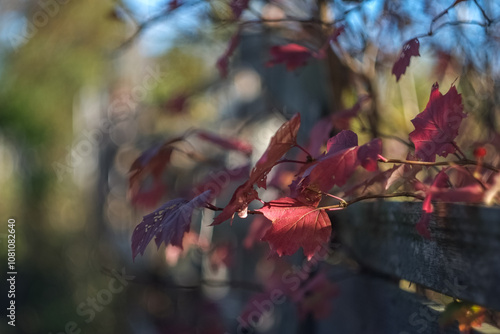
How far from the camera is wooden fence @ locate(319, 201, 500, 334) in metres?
0.53

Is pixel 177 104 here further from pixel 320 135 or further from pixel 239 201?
pixel 239 201

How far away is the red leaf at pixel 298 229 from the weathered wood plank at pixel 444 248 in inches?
5.8

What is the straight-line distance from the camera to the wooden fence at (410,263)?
530 mm

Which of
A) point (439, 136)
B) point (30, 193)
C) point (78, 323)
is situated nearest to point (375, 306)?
point (439, 136)

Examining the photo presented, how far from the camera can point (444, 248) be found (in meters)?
0.62

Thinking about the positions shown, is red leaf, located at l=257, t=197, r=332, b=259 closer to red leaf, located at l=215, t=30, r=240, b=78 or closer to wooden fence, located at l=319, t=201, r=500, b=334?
wooden fence, located at l=319, t=201, r=500, b=334

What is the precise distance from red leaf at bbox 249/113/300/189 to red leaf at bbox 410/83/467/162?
5.8 inches

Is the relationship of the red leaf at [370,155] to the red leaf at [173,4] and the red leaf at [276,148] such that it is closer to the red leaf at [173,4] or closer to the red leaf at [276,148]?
the red leaf at [276,148]

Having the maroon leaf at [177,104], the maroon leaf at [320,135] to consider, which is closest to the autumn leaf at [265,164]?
the maroon leaf at [320,135]

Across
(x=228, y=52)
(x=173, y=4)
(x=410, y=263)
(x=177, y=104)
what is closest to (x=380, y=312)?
(x=410, y=263)

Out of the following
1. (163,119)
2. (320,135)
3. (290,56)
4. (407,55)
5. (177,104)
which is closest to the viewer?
(407,55)

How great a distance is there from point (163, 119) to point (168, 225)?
352 centimetres

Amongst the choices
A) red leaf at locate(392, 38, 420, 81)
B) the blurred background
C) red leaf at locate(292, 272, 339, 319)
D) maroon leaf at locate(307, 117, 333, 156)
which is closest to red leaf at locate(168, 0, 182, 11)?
the blurred background

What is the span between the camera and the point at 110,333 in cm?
312
